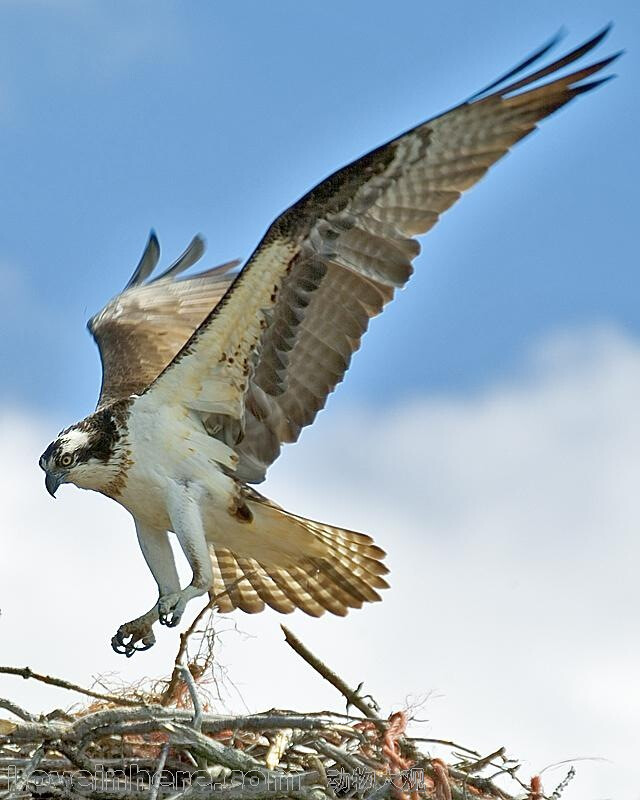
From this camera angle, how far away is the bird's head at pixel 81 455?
7.03m

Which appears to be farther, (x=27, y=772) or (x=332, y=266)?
(x=332, y=266)

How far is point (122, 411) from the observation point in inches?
284

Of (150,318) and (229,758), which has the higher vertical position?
(150,318)

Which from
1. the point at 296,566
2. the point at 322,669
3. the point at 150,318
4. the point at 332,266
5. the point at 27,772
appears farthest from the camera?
the point at 150,318

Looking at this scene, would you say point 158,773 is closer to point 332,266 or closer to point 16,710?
point 16,710

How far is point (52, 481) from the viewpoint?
278 inches

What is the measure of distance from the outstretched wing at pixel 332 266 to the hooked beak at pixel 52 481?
2.22 feet

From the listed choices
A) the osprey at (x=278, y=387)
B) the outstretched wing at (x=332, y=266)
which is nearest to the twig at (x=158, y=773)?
the osprey at (x=278, y=387)

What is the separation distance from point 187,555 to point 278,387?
1.03 metres

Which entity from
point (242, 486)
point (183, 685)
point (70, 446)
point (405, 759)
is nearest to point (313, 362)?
point (242, 486)

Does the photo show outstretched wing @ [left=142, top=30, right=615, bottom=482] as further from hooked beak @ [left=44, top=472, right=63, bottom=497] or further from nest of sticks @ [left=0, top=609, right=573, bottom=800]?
nest of sticks @ [left=0, top=609, right=573, bottom=800]

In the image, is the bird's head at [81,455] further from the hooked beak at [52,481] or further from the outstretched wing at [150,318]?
the outstretched wing at [150,318]

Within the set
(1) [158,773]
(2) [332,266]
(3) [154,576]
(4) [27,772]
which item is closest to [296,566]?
(3) [154,576]

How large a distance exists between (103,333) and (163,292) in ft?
2.41
